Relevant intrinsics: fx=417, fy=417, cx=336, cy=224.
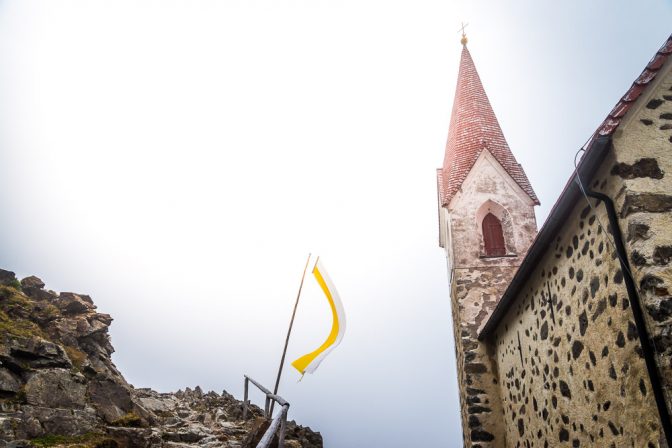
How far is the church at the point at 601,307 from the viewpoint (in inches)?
136

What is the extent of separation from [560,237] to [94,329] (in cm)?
1066

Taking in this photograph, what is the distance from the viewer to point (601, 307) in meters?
4.18

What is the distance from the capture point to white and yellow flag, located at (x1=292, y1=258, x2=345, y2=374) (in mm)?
8773

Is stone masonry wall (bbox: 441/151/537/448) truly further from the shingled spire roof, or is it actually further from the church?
the shingled spire roof

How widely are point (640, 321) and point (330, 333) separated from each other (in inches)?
263

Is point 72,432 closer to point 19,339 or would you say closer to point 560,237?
point 19,339

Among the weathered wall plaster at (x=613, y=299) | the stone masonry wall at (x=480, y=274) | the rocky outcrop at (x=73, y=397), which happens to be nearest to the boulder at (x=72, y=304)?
the rocky outcrop at (x=73, y=397)

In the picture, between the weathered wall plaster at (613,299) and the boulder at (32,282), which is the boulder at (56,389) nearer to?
the boulder at (32,282)

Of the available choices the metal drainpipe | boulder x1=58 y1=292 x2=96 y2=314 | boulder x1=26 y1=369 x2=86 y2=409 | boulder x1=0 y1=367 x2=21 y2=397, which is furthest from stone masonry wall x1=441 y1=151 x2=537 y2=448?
boulder x1=58 y1=292 x2=96 y2=314

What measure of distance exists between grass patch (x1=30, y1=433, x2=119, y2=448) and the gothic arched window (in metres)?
9.18

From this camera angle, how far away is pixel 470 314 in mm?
10062

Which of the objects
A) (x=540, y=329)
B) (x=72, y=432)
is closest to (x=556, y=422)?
(x=540, y=329)

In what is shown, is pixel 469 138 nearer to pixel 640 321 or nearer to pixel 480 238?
pixel 480 238

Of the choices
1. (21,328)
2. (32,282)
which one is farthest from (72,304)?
(21,328)
